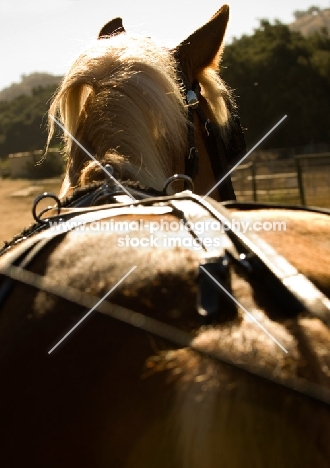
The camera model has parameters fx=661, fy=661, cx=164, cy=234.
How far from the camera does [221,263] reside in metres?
1.19

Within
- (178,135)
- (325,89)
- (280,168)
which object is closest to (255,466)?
(178,135)

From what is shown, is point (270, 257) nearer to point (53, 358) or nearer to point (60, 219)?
point (53, 358)

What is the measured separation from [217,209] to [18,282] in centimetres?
45

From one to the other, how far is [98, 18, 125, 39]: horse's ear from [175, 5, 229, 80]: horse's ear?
359mm

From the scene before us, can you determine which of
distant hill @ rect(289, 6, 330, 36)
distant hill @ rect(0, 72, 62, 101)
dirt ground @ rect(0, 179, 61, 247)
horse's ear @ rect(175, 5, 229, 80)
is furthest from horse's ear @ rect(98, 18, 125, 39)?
distant hill @ rect(289, 6, 330, 36)

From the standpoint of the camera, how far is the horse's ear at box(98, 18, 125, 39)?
125 inches

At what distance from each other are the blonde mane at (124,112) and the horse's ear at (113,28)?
0.60 metres

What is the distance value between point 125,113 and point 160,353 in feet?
4.27

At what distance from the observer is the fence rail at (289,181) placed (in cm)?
1145

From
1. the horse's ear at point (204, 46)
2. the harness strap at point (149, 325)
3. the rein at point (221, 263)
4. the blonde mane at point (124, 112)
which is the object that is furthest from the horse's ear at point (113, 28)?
the harness strap at point (149, 325)

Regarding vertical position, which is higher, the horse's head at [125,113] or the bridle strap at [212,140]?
the horse's head at [125,113]

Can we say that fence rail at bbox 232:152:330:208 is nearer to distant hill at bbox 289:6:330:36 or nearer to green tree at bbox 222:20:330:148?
green tree at bbox 222:20:330:148

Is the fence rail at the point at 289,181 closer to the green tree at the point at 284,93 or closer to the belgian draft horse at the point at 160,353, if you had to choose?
the belgian draft horse at the point at 160,353

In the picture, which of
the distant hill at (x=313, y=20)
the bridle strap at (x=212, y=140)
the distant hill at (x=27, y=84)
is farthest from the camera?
the distant hill at (x=313, y=20)
